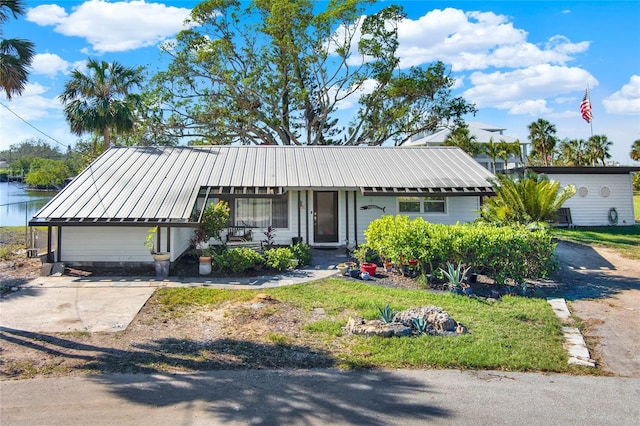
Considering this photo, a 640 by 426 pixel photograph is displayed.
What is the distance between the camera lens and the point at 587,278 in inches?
437

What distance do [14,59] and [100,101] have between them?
12763mm

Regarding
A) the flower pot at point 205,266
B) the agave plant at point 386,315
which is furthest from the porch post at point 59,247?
the agave plant at point 386,315

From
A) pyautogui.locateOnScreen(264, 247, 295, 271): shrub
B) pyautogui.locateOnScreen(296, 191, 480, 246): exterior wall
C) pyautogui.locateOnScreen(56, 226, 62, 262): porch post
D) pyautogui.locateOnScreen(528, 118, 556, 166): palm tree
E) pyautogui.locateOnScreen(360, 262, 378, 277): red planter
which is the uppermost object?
pyautogui.locateOnScreen(528, 118, 556, 166): palm tree

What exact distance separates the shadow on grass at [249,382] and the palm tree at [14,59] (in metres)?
6.13

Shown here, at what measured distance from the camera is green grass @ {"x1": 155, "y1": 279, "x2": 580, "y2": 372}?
5.89 meters

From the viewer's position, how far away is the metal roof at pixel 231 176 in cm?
1222

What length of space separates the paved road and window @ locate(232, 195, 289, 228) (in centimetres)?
973

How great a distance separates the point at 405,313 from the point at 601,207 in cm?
1805

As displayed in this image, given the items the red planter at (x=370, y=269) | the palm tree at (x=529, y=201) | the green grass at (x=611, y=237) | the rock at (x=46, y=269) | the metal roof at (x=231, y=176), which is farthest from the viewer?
the green grass at (x=611, y=237)

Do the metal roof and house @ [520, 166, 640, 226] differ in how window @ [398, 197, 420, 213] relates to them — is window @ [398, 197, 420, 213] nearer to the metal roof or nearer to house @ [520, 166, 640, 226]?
the metal roof

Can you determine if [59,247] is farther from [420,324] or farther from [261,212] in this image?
[420,324]

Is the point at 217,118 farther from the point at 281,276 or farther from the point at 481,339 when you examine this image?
the point at 481,339

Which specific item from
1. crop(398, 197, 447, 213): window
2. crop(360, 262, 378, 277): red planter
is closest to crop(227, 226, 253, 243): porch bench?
crop(360, 262, 378, 277): red planter

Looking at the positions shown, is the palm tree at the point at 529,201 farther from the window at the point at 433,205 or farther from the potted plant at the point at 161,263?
the potted plant at the point at 161,263
